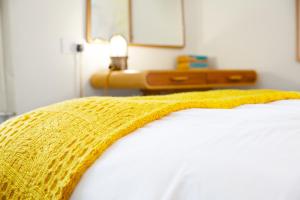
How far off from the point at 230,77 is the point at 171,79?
52 cm

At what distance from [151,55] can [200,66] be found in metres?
0.39

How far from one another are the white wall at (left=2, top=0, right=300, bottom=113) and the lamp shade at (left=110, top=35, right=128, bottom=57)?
116mm

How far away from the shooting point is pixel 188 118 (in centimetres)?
83

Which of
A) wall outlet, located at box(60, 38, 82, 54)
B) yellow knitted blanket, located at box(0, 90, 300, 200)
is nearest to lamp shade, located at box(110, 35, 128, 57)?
wall outlet, located at box(60, 38, 82, 54)

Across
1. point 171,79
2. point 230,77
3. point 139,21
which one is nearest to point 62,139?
point 171,79

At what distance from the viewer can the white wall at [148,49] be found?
8.55 feet

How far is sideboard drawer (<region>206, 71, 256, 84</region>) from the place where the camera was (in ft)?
9.39

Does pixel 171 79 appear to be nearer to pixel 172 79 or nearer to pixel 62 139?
pixel 172 79

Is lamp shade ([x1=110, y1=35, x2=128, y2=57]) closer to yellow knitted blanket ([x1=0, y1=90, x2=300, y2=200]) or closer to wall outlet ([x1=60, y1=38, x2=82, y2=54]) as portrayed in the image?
wall outlet ([x1=60, y1=38, x2=82, y2=54])

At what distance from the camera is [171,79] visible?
2.65 metres

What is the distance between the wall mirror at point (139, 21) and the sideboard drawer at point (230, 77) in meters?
0.60

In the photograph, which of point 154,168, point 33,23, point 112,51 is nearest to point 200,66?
point 112,51

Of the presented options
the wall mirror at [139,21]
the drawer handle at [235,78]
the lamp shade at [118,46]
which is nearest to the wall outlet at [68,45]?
the wall mirror at [139,21]

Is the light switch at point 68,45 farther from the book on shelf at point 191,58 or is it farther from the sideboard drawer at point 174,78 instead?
the book on shelf at point 191,58
